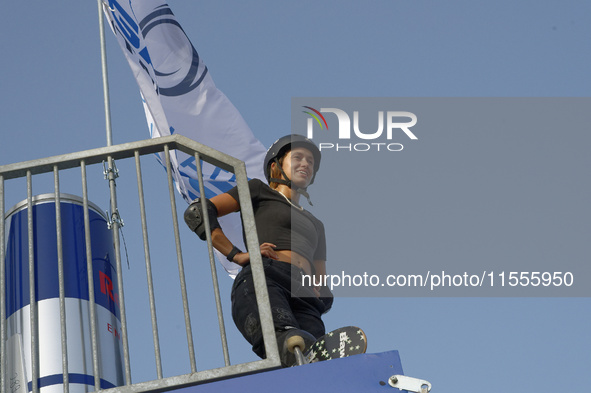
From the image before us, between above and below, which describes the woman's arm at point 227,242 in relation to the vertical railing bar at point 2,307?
above

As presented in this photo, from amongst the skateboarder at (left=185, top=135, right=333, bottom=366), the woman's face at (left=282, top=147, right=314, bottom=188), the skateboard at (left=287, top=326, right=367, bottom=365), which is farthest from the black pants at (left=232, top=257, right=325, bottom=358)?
the woman's face at (left=282, top=147, right=314, bottom=188)

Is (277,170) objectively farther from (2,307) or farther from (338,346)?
(2,307)

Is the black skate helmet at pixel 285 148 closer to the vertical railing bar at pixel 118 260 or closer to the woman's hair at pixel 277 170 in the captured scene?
the woman's hair at pixel 277 170

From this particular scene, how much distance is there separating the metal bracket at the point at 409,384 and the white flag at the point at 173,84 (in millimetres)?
5749

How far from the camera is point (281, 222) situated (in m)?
5.69

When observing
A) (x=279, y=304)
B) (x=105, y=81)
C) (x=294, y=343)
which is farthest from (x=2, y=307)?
(x=105, y=81)

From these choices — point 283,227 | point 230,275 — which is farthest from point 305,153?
point 230,275

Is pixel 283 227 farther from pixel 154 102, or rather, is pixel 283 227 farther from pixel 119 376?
pixel 154 102

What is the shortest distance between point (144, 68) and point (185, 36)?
59 centimetres

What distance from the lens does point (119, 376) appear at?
4891 mm

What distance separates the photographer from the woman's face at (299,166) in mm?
6082

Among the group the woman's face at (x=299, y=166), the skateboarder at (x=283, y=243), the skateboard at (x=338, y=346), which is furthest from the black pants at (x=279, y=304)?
the woman's face at (x=299, y=166)

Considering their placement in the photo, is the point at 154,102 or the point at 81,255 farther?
the point at 154,102

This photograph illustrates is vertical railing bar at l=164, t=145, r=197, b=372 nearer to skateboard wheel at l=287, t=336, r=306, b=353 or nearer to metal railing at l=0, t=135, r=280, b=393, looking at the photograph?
metal railing at l=0, t=135, r=280, b=393
